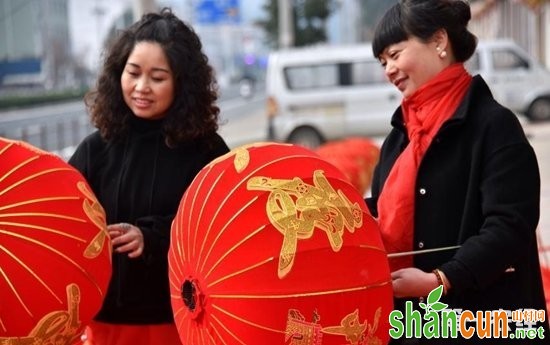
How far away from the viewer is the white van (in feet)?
57.3

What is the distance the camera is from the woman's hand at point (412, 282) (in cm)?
228

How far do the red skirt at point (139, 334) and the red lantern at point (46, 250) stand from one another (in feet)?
1.81

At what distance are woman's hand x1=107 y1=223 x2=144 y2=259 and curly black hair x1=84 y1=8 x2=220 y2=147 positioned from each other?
359mm

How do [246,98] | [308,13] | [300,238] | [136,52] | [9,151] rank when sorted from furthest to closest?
[246,98], [308,13], [136,52], [9,151], [300,238]

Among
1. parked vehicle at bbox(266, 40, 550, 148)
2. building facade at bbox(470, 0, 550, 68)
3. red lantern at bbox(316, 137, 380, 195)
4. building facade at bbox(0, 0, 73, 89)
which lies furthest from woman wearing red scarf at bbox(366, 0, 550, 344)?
building facade at bbox(0, 0, 73, 89)

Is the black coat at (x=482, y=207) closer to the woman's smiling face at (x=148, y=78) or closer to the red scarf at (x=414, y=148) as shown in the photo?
the red scarf at (x=414, y=148)

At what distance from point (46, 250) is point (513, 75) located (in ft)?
59.0

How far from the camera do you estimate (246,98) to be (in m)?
55.2

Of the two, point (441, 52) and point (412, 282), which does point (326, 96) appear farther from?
point (412, 282)

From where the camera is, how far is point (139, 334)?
289 centimetres

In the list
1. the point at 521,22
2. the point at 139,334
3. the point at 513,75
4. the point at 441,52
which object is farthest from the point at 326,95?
the point at 521,22

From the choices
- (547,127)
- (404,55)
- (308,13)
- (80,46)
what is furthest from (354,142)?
(80,46)

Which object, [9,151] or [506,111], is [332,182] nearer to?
[506,111]

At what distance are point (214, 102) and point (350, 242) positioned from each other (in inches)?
43.3
